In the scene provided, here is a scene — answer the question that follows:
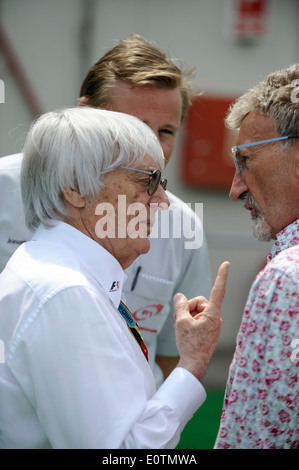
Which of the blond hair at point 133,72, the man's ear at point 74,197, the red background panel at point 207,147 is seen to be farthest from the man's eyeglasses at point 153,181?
the red background panel at point 207,147

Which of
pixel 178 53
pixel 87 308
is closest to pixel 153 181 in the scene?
pixel 87 308

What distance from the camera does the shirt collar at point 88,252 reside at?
190 cm

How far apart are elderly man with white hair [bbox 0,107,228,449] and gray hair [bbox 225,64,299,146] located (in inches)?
14.3

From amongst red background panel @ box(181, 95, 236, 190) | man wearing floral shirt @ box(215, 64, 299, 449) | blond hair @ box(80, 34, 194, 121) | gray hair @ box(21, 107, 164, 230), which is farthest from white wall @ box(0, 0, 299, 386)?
man wearing floral shirt @ box(215, 64, 299, 449)

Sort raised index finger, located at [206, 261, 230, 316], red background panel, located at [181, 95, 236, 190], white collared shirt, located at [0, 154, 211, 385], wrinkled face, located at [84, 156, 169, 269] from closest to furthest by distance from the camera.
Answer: raised index finger, located at [206, 261, 230, 316]
wrinkled face, located at [84, 156, 169, 269]
white collared shirt, located at [0, 154, 211, 385]
red background panel, located at [181, 95, 236, 190]

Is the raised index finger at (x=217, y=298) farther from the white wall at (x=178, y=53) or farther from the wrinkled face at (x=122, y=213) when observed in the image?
the white wall at (x=178, y=53)

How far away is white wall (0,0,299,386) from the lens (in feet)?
19.9

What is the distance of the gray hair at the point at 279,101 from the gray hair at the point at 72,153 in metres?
0.38

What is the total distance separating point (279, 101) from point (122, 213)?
61 cm

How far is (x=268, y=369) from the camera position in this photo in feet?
5.41

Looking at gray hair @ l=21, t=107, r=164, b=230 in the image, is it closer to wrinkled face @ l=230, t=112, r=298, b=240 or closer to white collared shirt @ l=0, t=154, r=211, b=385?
wrinkled face @ l=230, t=112, r=298, b=240
